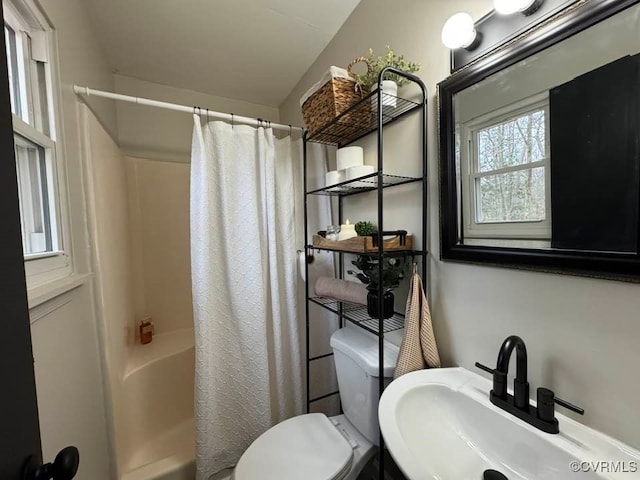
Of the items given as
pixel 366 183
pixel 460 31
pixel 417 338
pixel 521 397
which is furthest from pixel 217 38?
pixel 521 397

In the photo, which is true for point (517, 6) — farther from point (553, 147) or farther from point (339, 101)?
point (339, 101)

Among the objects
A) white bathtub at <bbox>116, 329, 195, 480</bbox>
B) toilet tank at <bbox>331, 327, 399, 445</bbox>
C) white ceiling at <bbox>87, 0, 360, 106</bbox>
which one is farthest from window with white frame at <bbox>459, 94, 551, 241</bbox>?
white bathtub at <bbox>116, 329, 195, 480</bbox>

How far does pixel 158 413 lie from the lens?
70.7 inches

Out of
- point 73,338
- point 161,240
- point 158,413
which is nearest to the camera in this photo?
point 73,338

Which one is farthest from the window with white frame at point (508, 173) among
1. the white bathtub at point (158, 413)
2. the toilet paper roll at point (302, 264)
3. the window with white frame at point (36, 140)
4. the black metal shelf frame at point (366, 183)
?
the white bathtub at point (158, 413)

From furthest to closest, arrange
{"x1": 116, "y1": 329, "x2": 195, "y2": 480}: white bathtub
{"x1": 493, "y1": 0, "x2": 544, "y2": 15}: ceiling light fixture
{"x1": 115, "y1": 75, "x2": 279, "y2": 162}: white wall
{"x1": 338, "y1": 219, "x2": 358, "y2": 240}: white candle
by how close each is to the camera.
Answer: {"x1": 115, "y1": 75, "x2": 279, "y2": 162}: white wall < {"x1": 116, "y1": 329, "x2": 195, "y2": 480}: white bathtub < {"x1": 338, "y1": 219, "x2": 358, "y2": 240}: white candle < {"x1": 493, "y1": 0, "x2": 544, "y2": 15}: ceiling light fixture

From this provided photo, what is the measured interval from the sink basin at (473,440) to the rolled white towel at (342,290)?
1.25ft

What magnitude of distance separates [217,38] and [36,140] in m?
1.13

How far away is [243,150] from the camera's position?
1.46 metres

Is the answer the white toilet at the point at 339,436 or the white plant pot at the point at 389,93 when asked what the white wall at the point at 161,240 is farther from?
the white plant pot at the point at 389,93

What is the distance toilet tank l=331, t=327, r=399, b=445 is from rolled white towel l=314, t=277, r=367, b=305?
0.20 meters

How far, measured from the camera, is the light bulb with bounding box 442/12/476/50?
0.83 metres

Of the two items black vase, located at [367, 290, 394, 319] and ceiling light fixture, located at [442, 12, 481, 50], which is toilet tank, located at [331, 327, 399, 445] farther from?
ceiling light fixture, located at [442, 12, 481, 50]

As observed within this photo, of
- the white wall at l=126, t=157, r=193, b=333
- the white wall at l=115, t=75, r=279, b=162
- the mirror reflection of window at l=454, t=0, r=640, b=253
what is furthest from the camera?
the white wall at l=126, t=157, r=193, b=333
